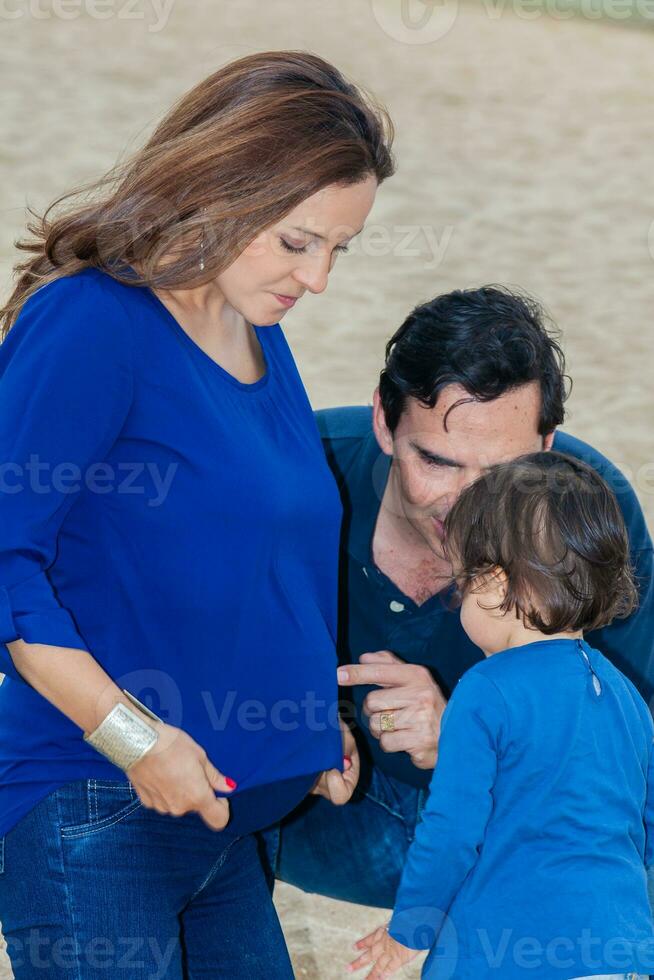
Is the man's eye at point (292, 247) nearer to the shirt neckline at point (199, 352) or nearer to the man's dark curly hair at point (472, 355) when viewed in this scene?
the shirt neckline at point (199, 352)

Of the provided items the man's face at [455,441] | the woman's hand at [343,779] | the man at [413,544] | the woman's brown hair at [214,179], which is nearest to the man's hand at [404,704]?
the man at [413,544]

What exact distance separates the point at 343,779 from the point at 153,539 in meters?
0.63

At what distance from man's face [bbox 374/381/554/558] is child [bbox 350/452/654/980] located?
19.3 inches

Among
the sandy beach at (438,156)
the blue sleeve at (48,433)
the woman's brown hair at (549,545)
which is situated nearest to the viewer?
the blue sleeve at (48,433)

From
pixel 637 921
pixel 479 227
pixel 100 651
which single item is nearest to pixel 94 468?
pixel 100 651

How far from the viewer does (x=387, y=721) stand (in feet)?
8.14

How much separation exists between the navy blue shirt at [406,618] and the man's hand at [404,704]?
0.54 feet

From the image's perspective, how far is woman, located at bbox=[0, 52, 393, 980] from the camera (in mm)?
1719

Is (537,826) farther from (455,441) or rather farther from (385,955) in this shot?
(455,441)

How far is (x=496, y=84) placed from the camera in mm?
11188

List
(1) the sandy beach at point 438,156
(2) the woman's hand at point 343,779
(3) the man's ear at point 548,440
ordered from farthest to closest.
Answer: (1) the sandy beach at point 438,156 < (3) the man's ear at point 548,440 < (2) the woman's hand at point 343,779

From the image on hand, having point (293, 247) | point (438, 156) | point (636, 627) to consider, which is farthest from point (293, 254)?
point (438, 156)

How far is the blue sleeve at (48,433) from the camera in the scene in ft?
5.56

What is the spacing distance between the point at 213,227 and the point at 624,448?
4174 millimetres
